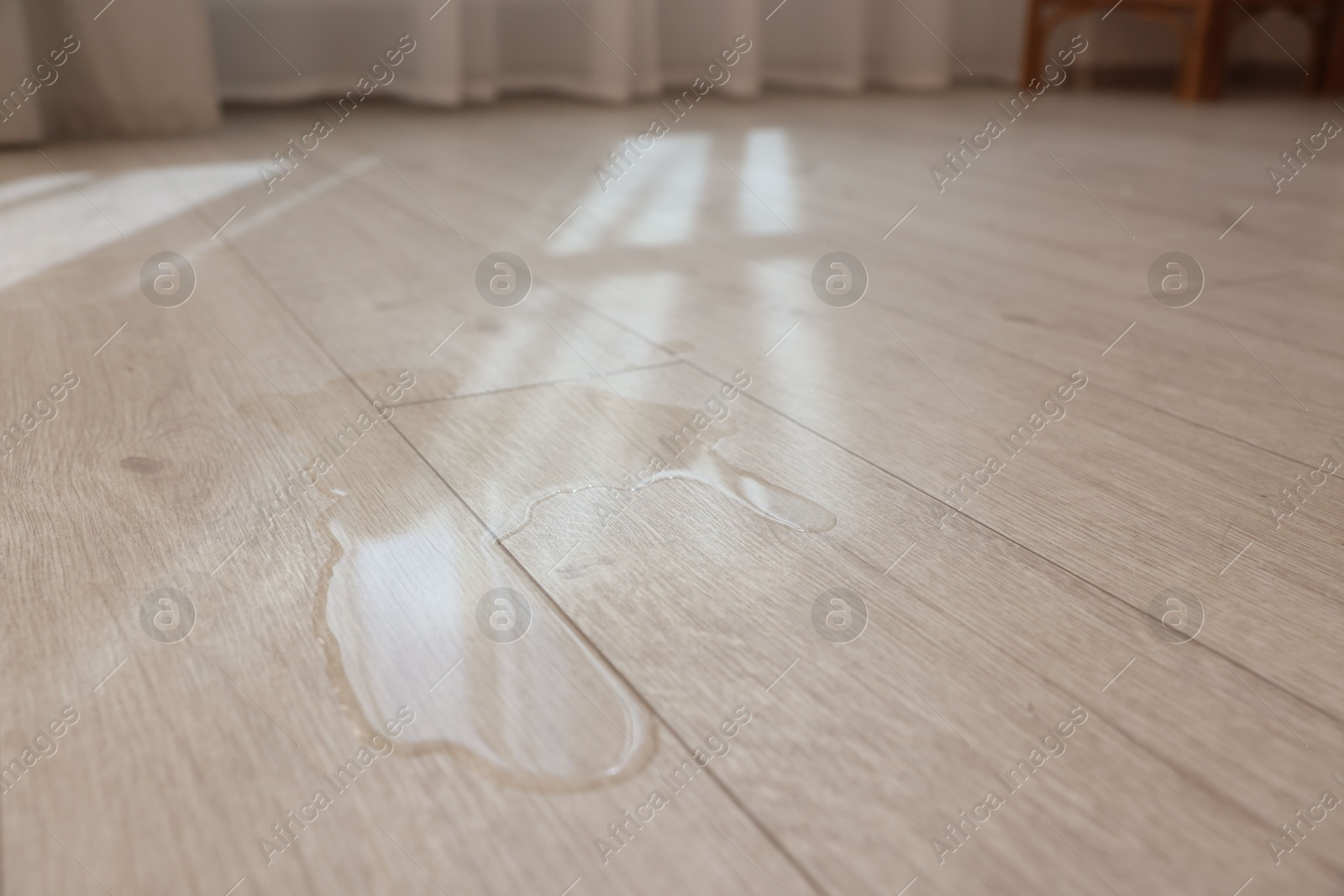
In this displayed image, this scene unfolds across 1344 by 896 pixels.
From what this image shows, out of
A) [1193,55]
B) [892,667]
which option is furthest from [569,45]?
[892,667]

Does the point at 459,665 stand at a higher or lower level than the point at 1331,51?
higher

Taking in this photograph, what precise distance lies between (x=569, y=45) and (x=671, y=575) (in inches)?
106

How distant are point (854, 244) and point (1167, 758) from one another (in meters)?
1.09

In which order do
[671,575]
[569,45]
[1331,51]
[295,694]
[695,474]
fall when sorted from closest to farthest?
[295,694] < [671,575] < [695,474] < [569,45] < [1331,51]

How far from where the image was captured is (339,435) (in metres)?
0.88

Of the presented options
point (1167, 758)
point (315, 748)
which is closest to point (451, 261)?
point (315, 748)

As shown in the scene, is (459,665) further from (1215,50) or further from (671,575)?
(1215,50)

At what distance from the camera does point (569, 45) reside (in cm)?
310

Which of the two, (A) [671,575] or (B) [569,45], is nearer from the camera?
(A) [671,575]

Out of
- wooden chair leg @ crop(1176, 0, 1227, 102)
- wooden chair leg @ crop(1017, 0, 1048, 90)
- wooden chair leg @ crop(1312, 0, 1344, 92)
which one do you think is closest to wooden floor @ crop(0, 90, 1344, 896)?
wooden chair leg @ crop(1176, 0, 1227, 102)

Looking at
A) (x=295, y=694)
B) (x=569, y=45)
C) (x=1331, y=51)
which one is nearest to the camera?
(x=295, y=694)

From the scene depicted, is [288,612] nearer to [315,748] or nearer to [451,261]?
[315,748]

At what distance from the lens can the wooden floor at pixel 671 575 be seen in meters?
A: 0.48

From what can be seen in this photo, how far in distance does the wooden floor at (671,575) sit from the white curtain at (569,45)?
1.55m
